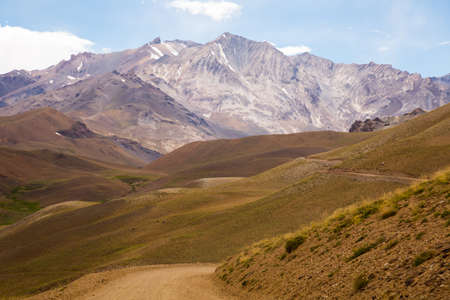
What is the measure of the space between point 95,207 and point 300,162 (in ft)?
119

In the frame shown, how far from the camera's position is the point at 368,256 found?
1443cm

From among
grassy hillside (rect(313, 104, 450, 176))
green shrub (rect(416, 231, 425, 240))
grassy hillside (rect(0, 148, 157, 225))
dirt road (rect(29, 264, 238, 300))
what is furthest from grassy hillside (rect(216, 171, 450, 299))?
grassy hillside (rect(0, 148, 157, 225))

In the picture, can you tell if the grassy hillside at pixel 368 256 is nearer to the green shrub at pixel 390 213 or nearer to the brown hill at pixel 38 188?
the green shrub at pixel 390 213

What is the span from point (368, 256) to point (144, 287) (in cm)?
1221

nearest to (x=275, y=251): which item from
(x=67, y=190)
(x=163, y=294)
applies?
(x=163, y=294)

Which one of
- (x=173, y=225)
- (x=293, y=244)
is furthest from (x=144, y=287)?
(x=173, y=225)

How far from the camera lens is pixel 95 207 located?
77.9 m

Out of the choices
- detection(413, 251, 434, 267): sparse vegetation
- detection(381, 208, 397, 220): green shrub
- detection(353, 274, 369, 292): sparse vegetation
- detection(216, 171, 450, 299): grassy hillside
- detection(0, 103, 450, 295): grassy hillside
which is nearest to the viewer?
detection(216, 171, 450, 299): grassy hillside

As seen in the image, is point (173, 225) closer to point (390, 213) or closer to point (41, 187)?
point (390, 213)

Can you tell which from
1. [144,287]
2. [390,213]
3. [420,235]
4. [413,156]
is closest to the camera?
[420,235]

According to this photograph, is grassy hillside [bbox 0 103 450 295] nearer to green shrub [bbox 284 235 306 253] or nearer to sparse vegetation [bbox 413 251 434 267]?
green shrub [bbox 284 235 306 253]

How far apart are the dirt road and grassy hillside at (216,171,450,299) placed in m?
1.43

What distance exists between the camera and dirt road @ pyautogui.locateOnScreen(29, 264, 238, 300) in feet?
65.4

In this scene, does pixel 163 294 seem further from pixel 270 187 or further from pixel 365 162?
pixel 270 187
